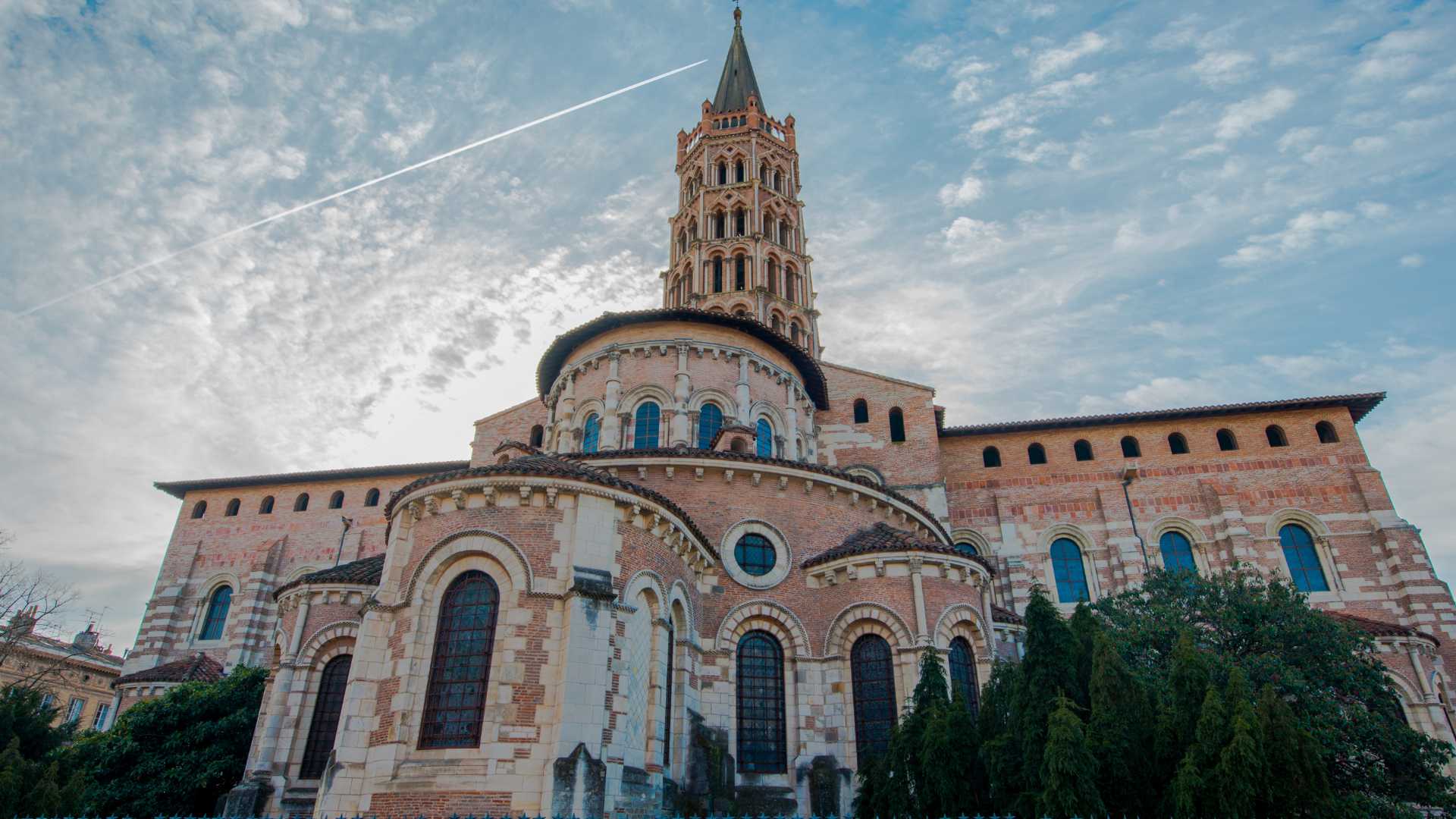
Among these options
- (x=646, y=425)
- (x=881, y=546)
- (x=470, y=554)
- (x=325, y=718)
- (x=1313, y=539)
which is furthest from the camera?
(x=1313, y=539)

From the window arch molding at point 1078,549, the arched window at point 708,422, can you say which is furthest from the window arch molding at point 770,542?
the window arch molding at point 1078,549

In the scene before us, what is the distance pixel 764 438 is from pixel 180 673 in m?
21.7

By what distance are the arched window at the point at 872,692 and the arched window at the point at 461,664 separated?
823 centimetres

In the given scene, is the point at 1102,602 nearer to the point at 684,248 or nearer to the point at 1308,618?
the point at 1308,618

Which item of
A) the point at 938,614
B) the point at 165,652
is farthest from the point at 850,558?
the point at 165,652

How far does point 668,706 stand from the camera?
15977 millimetres

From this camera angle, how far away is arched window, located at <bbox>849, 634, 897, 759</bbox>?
17.0 meters

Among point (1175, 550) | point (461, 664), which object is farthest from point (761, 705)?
point (1175, 550)

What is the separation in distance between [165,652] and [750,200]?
31241mm

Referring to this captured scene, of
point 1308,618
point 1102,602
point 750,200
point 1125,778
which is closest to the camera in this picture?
point 1125,778

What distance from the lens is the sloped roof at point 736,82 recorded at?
44938 millimetres

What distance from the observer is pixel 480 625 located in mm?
13375

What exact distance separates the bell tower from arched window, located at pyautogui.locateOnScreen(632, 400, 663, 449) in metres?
11.7

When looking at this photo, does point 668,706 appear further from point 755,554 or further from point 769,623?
point 755,554
